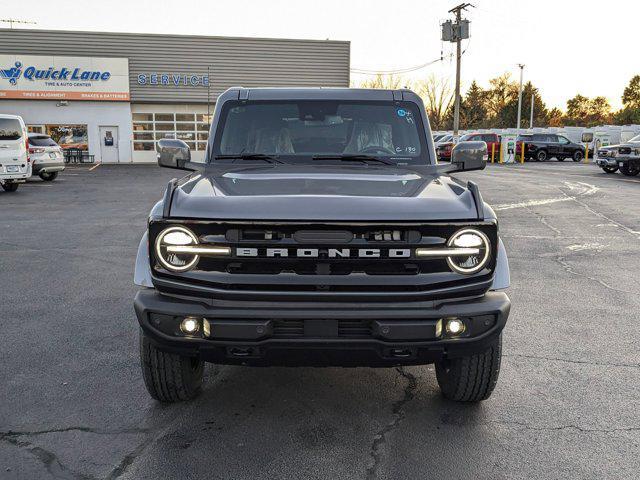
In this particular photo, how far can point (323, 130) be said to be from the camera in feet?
14.8

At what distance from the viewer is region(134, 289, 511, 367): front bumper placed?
9.54ft

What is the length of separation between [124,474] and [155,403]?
0.82m

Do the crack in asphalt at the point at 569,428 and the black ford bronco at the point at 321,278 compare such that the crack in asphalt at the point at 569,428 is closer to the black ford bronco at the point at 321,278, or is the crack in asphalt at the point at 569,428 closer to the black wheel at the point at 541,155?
the black ford bronco at the point at 321,278

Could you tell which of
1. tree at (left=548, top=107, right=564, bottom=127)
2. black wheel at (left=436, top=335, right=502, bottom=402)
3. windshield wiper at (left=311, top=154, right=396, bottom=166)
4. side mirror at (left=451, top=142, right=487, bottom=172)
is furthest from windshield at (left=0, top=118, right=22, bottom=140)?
tree at (left=548, top=107, right=564, bottom=127)

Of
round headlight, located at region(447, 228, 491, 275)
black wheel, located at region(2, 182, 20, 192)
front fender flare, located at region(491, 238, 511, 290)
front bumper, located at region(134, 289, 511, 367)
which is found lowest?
black wheel, located at region(2, 182, 20, 192)

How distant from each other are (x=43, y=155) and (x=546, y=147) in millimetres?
28179

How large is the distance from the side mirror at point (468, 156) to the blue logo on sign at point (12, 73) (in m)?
34.6

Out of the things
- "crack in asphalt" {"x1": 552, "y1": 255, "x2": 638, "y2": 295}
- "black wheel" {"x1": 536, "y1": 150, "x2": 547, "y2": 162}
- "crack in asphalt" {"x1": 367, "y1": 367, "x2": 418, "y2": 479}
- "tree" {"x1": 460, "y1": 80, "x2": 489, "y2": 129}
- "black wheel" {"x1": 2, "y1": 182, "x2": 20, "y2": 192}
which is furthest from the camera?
"tree" {"x1": 460, "y1": 80, "x2": 489, "y2": 129}

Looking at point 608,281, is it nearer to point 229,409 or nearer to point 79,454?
point 229,409

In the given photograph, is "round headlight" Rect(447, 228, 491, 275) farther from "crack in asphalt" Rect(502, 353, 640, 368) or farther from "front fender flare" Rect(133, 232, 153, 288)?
"crack in asphalt" Rect(502, 353, 640, 368)

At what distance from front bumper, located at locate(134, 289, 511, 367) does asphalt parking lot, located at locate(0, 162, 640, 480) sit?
1.67 feet

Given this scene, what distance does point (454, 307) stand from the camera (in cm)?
298

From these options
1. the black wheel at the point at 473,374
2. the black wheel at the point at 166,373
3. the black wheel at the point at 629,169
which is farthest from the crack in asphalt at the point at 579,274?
the black wheel at the point at 629,169

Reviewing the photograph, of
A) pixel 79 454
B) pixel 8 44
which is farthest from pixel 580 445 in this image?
pixel 8 44
